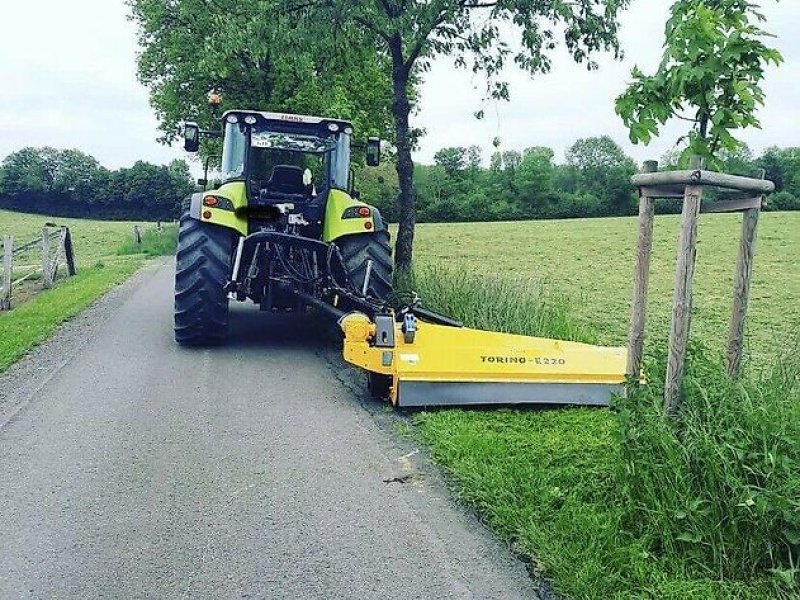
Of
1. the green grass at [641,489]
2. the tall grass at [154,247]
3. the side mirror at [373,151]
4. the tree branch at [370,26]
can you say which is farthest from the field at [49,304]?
the tree branch at [370,26]

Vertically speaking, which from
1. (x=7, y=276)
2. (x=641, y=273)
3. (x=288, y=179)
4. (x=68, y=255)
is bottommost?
(x=68, y=255)

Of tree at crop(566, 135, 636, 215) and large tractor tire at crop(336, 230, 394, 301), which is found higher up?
tree at crop(566, 135, 636, 215)

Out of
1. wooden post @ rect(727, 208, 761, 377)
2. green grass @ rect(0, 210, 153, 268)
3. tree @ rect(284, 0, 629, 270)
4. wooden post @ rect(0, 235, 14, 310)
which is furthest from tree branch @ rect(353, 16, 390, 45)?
green grass @ rect(0, 210, 153, 268)

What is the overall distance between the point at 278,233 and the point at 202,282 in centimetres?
95

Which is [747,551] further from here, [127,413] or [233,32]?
[233,32]

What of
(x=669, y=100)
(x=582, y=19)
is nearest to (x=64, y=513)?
(x=669, y=100)

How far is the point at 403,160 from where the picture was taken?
522 inches

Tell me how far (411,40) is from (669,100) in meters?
Result: 8.62

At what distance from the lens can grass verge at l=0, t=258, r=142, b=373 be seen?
31.0 feet

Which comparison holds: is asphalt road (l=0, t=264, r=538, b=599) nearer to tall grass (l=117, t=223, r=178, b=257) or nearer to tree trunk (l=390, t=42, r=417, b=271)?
tree trunk (l=390, t=42, r=417, b=271)

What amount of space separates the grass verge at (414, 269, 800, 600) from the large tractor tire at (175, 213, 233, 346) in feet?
13.9

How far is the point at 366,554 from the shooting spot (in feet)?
13.8

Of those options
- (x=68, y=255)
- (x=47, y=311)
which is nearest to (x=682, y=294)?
(x=47, y=311)

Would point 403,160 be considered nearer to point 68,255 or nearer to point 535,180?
point 68,255
